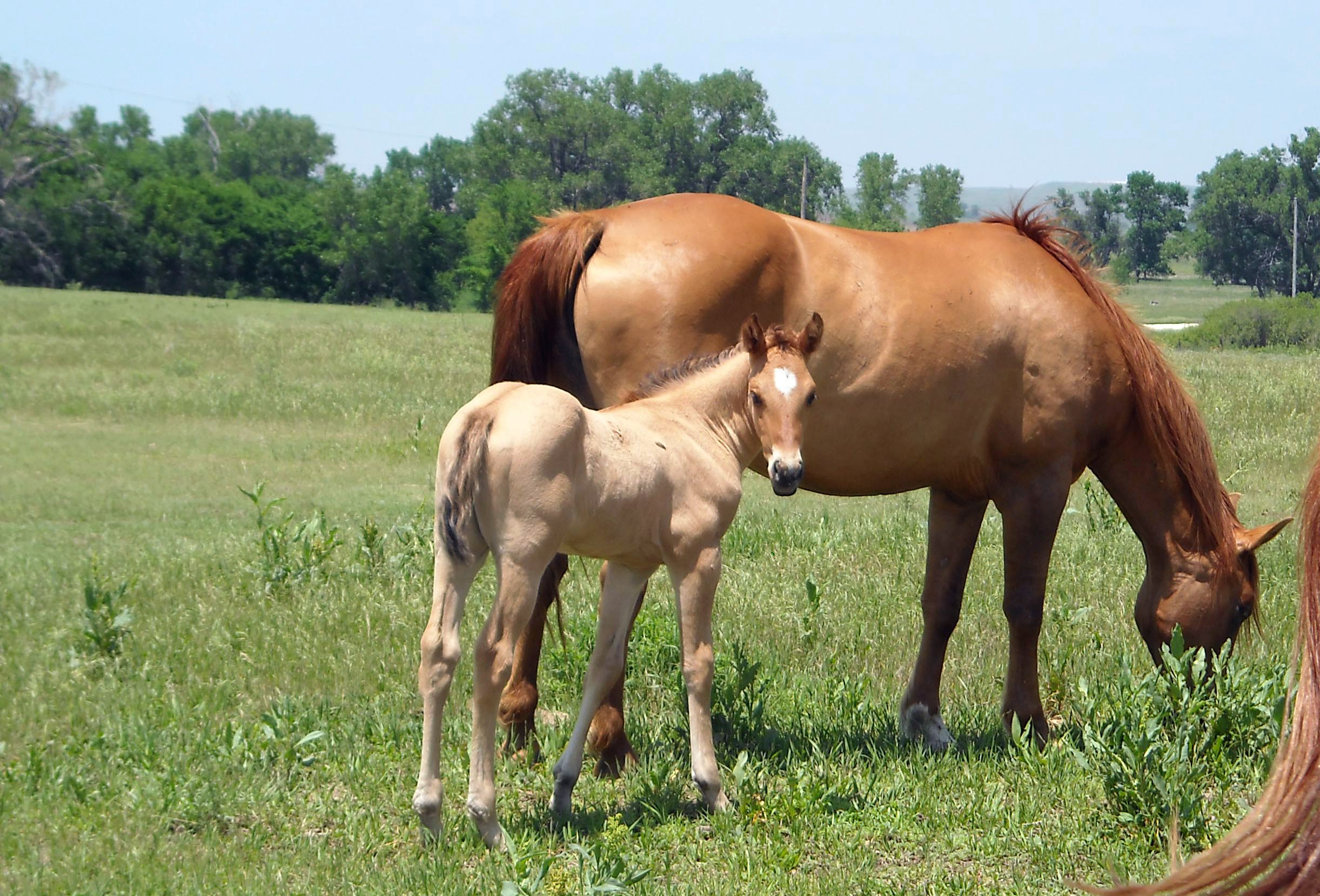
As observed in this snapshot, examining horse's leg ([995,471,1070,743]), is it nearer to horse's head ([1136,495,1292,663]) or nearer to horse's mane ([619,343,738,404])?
horse's head ([1136,495,1292,663])

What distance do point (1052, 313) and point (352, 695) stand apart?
3.55 meters

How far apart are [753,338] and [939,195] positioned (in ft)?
205

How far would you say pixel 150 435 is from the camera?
15797 mm

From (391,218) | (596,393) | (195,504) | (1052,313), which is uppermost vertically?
(391,218)

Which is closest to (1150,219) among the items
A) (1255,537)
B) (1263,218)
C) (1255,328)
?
(1263,218)

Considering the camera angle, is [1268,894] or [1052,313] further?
[1052,313]

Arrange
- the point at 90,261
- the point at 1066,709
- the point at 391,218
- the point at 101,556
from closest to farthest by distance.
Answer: the point at 1066,709, the point at 101,556, the point at 90,261, the point at 391,218

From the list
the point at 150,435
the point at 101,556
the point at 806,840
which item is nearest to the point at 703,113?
the point at 150,435

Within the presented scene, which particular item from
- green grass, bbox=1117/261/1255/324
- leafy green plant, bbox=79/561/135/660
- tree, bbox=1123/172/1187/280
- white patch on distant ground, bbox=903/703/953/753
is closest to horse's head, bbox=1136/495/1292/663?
white patch on distant ground, bbox=903/703/953/753

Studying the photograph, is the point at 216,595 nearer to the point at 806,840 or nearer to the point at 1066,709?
the point at 806,840

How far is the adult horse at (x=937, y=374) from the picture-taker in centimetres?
469

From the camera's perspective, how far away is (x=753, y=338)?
413 cm

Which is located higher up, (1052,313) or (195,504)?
(1052,313)

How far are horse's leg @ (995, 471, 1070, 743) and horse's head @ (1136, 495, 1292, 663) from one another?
0.61 metres
